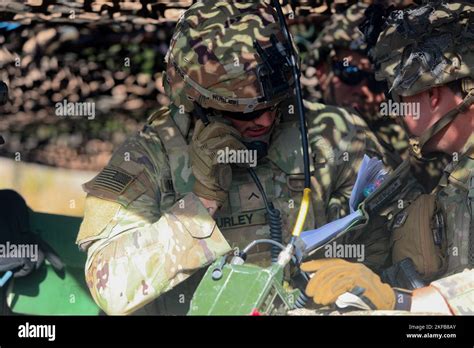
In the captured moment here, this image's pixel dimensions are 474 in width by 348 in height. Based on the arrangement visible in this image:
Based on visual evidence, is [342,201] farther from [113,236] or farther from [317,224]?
[113,236]

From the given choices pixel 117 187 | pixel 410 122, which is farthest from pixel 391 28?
pixel 117 187

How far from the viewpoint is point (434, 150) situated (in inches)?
265

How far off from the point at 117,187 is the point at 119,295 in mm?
474

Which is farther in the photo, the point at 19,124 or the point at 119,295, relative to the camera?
the point at 19,124

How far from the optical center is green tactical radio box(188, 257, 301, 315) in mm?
6309

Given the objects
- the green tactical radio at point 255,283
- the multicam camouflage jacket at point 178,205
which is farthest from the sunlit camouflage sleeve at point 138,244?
the green tactical radio at point 255,283

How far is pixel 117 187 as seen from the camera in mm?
6629

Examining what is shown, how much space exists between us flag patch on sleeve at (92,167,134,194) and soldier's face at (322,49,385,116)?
1.32 meters

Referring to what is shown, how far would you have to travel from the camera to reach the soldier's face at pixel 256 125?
664 centimetres

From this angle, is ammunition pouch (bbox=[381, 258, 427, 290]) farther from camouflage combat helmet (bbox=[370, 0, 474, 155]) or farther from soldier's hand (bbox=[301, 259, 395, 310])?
camouflage combat helmet (bbox=[370, 0, 474, 155])

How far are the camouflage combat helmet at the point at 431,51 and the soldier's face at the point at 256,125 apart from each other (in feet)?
1.80

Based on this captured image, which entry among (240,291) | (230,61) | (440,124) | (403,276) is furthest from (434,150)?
(240,291)

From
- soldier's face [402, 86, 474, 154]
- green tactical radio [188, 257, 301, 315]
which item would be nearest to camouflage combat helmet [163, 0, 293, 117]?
soldier's face [402, 86, 474, 154]

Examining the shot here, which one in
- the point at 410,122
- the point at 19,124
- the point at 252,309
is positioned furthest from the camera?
the point at 19,124
